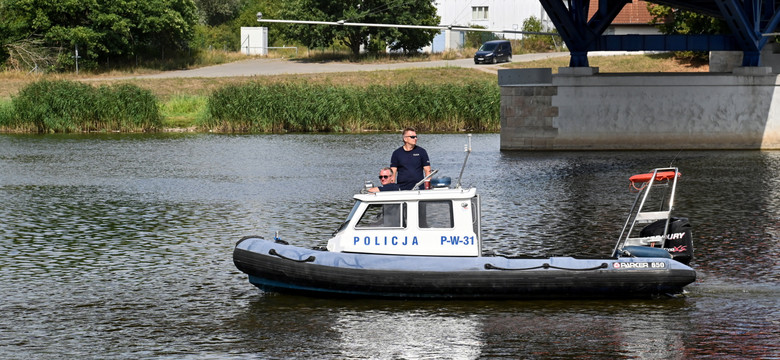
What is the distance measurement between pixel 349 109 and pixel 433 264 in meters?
37.4

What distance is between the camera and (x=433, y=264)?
14828 mm

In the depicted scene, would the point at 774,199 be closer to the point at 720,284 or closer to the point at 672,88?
the point at 720,284

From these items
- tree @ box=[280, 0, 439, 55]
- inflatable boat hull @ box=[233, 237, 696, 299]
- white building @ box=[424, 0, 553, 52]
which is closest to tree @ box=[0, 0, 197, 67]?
tree @ box=[280, 0, 439, 55]

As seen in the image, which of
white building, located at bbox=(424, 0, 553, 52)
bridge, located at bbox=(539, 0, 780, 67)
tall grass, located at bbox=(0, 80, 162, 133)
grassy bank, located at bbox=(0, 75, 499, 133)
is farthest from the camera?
white building, located at bbox=(424, 0, 553, 52)

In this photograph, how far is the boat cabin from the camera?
15.0m

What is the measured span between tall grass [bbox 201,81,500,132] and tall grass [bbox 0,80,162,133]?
10.7 ft

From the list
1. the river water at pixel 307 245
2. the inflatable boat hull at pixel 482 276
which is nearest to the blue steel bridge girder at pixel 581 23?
the river water at pixel 307 245

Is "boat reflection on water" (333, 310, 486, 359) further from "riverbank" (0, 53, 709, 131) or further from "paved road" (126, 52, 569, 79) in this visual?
"paved road" (126, 52, 569, 79)

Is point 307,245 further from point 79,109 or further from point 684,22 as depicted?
point 684,22

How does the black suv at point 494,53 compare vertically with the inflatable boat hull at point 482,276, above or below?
above

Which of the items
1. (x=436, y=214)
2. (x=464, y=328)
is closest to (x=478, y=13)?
(x=436, y=214)

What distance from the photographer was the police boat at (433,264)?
48.2 ft

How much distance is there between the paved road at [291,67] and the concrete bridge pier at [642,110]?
26.8m

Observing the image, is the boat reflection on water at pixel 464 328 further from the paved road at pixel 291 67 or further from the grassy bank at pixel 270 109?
the paved road at pixel 291 67
